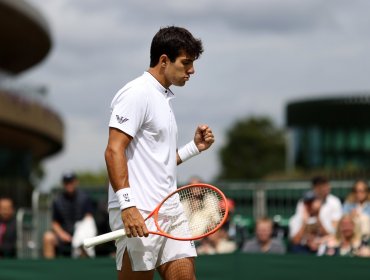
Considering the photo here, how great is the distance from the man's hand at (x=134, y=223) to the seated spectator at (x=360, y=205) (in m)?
6.29

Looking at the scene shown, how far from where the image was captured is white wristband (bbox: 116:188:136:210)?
5602 millimetres

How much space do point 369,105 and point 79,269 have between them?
2815 inches

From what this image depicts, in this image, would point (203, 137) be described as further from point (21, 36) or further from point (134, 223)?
point (21, 36)

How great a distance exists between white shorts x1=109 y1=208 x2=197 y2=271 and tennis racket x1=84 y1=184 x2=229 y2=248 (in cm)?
4

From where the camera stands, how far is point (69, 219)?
1300cm

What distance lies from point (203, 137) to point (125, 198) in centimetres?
94

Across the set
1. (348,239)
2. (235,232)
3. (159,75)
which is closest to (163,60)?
(159,75)

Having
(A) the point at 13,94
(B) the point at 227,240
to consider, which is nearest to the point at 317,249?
(B) the point at 227,240

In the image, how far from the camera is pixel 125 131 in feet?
18.7

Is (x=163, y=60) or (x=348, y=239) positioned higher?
(x=163, y=60)

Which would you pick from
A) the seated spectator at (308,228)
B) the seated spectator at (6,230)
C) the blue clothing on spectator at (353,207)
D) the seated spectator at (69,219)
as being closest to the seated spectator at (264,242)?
the seated spectator at (308,228)

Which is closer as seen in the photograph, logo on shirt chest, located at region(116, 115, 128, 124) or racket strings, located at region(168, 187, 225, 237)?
logo on shirt chest, located at region(116, 115, 128, 124)

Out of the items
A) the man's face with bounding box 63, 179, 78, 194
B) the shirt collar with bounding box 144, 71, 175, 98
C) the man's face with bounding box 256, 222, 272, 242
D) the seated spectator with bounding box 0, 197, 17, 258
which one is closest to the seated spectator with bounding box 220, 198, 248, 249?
the man's face with bounding box 256, 222, 272, 242

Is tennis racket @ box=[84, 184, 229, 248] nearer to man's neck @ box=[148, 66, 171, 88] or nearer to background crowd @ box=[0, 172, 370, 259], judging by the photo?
man's neck @ box=[148, 66, 171, 88]
